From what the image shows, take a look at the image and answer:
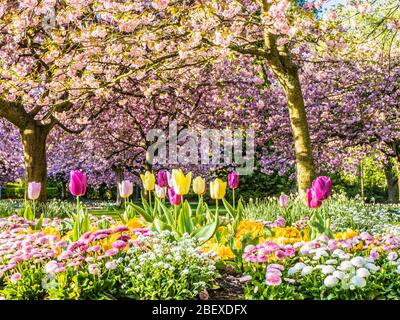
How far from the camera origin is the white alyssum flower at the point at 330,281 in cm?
399

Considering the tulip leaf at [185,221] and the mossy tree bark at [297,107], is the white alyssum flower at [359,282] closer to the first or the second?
the tulip leaf at [185,221]

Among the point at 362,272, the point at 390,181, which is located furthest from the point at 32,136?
the point at 390,181

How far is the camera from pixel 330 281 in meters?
3.99

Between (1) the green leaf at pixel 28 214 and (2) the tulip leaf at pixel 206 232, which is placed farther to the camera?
(1) the green leaf at pixel 28 214

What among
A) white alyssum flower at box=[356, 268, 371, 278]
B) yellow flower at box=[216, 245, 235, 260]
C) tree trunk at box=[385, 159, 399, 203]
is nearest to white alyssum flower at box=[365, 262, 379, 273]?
white alyssum flower at box=[356, 268, 371, 278]

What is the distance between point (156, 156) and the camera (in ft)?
67.5

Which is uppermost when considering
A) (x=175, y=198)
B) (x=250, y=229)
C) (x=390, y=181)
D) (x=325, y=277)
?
(x=390, y=181)

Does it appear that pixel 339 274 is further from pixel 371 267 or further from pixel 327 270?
pixel 371 267

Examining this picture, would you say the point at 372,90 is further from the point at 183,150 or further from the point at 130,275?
the point at 130,275

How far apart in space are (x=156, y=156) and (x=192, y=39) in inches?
450

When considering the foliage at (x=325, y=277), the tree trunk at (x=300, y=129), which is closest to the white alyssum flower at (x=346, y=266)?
the foliage at (x=325, y=277)

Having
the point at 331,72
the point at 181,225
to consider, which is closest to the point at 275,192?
the point at 331,72

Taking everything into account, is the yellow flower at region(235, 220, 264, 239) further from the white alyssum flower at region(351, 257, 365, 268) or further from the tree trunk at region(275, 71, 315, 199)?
the tree trunk at region(275, 71, 315, 199)

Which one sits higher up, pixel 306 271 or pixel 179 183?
pixel 179 183
